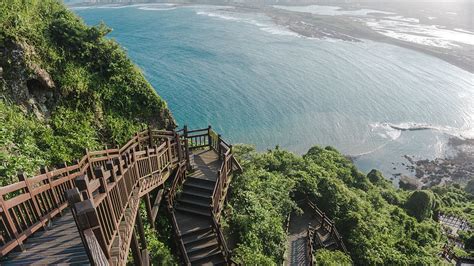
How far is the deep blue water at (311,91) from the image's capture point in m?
43.7

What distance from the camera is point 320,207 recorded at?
18250 millimetres

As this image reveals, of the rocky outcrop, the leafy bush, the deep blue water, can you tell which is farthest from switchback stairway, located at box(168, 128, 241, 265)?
the deep blue water

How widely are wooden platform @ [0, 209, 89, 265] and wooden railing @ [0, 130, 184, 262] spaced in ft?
0.55

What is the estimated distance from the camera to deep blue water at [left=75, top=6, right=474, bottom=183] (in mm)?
43719

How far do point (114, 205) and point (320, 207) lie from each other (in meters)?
14.6

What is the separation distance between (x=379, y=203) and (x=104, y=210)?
24181mm

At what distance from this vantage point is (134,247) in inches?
311

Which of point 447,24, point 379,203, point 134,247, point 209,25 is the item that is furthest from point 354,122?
point 447,24

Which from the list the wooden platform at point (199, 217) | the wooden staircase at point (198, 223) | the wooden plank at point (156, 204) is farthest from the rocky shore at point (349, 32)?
the wooden plank at point (156, 204)

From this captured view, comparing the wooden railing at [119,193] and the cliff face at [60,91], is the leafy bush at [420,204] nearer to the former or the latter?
the cliff face at [60,91]

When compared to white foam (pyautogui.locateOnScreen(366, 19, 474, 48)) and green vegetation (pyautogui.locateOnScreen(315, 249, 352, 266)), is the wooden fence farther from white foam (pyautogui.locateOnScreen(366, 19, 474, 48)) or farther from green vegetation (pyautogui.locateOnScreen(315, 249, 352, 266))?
white foam (pyautogui.locateOnScreen(366, 19, 474, 48))

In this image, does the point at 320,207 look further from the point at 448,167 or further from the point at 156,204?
the point at 448,167

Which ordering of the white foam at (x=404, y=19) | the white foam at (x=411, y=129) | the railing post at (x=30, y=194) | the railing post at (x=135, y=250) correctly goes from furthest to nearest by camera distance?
the white foam at (x=404, y=19) → the white foam at (x=411, y=129) → the railing post at (x=135, y=250) → the railing post at (x=30, y=194)

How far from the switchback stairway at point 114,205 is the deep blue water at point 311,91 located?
27165 millimetres
